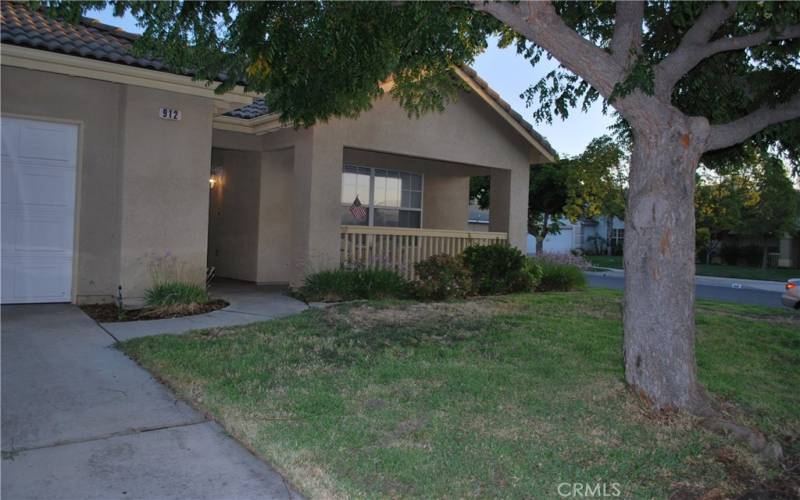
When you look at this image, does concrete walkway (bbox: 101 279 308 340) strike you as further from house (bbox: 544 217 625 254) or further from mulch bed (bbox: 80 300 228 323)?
house (bbox: 544 217 625 254)

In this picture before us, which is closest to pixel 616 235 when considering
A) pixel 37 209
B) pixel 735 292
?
pixel 735 292

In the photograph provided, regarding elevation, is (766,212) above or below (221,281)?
above

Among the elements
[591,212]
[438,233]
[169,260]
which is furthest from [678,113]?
[591,212]

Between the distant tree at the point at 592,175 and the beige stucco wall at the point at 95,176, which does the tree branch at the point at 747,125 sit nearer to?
the beige stucco wall at the point at 95,176

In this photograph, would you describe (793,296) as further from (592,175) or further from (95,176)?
(95,176)

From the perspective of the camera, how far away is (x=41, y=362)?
5.81 m

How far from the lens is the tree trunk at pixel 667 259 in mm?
4766

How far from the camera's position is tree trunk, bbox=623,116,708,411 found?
477cm

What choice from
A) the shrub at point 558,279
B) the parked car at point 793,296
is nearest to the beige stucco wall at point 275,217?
the shrub at point 558,279

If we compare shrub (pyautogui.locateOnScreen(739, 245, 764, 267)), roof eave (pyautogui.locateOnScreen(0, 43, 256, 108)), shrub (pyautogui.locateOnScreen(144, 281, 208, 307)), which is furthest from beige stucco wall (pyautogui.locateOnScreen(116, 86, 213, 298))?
shrub (pyautogui.locateOnScreen(739, 245, 764, 267))

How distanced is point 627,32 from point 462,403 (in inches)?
138

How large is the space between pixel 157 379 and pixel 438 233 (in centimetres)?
836

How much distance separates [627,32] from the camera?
5219mm

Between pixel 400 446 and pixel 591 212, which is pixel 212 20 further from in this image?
pixel 591 212
